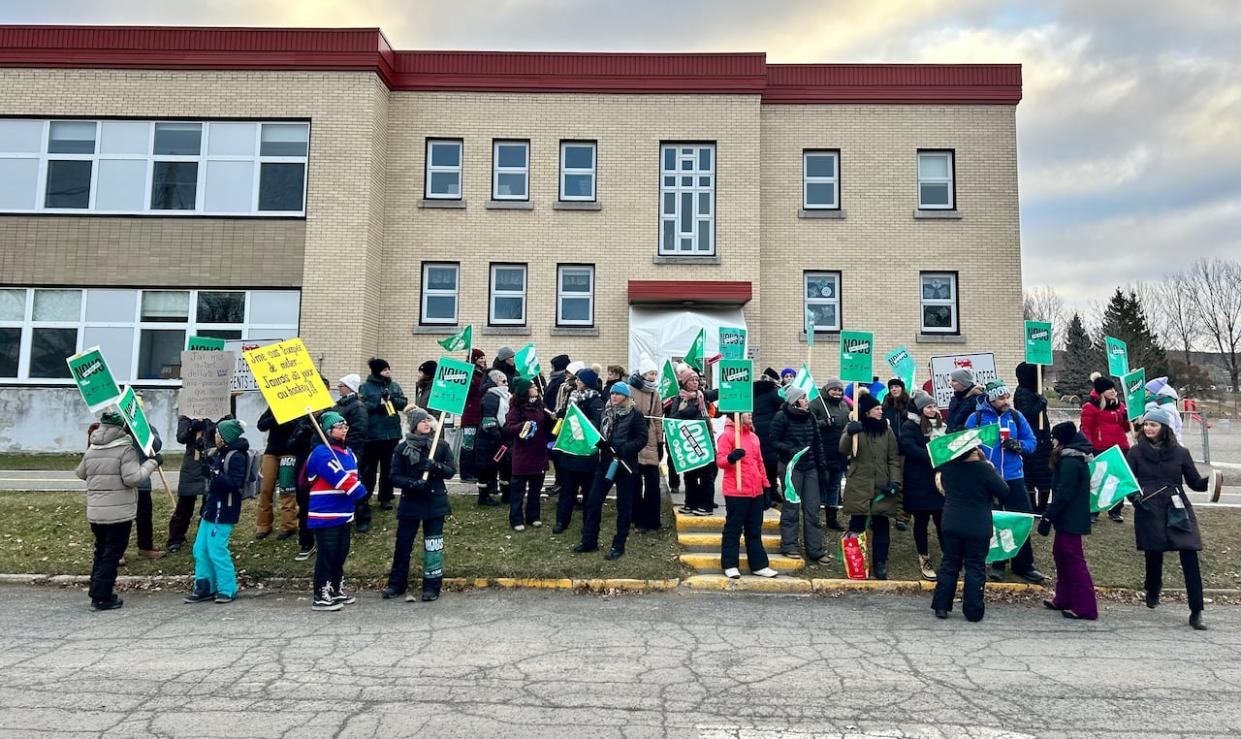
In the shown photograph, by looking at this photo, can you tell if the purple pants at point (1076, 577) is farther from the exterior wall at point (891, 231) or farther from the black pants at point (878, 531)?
the exterior wall at point (891, 231)

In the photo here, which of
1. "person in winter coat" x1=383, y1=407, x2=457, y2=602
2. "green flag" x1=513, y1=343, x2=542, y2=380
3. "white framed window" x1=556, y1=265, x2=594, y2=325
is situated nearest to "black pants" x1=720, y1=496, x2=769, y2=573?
"person in winter coat" x1=383, y1=407, x2=457, y2=602

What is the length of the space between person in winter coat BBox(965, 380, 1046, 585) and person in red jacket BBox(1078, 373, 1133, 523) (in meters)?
2.38

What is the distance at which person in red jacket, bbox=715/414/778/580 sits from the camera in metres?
8.07

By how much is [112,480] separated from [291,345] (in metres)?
2.17

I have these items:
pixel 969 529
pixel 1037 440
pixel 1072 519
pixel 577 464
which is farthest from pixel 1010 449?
pixel 577 464

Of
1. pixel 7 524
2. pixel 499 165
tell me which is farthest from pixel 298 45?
pixel 7 524

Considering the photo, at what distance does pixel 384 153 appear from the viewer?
18.3 meters

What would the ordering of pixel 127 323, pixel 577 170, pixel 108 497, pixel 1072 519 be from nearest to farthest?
pixel 1072 519 < pixel 108 497 < pixel 127 323 < pixel 577 170

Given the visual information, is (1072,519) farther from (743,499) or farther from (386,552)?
(386,552)

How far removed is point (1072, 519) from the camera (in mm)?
7277

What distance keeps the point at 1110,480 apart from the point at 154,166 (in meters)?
19.8

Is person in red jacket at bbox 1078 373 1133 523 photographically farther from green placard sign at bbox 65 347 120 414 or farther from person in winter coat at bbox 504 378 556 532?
green placard sign at bbox 65 347 120 414

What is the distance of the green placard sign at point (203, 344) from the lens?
10288 mm

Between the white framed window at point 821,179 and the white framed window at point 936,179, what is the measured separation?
2.10 meters
